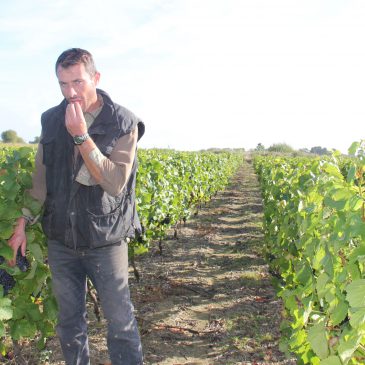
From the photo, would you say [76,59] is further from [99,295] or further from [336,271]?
[336,271]

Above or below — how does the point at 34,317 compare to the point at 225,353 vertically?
above

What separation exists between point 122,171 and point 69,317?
3.70 feet

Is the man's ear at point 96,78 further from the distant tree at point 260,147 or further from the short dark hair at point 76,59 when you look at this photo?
the distant tree at point 260,147

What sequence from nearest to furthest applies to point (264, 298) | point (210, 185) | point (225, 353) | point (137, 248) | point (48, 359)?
point (48, 359) → point (225, 353) → point (264, 298) → point (137, 248) → point (210, 185)

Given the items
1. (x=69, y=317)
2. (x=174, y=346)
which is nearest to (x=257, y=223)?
(x=174, y=346)

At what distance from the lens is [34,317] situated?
3174mm

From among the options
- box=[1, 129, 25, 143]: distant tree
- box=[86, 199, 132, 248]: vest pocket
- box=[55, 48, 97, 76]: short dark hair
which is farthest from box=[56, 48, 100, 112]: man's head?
box=[1, 129, 25, 143]: distant tree

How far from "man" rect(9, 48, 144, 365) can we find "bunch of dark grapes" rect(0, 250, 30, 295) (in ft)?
0.32

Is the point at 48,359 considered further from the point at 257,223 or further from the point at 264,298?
the point at 257,223

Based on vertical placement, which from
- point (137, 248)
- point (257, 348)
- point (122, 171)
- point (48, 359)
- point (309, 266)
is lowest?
point (257, 348)

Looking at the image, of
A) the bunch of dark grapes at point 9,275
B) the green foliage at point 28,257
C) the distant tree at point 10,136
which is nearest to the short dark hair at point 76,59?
the green foliage at point 28,257

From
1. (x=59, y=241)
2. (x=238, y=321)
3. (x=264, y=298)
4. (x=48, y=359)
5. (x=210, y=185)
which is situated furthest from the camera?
(x=210, y=185)

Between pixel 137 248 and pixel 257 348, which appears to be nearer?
pixel 257 348

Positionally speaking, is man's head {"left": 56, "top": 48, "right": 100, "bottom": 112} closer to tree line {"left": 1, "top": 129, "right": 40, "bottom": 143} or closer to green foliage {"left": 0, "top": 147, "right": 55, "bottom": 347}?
green foliage {"left": 0, "top": 147, "right": 55, "bottom": 347}
